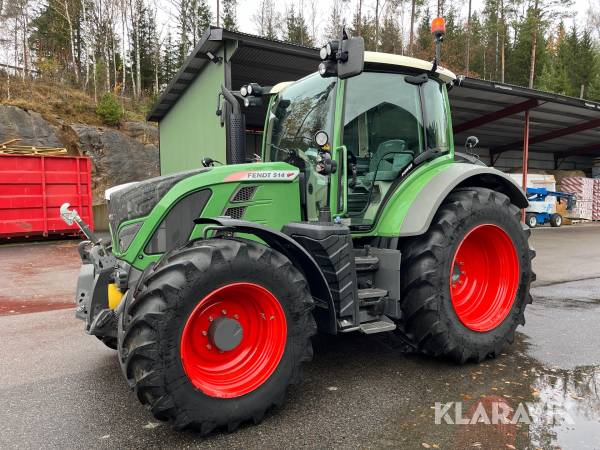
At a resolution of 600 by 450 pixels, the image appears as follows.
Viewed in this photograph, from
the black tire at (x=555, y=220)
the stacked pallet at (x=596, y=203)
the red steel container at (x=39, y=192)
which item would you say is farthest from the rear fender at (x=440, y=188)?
the stacked pallet at (x=596, y=203)

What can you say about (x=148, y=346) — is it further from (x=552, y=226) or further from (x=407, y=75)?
(x=552, y=226)

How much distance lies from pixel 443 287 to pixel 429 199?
0.67 meters

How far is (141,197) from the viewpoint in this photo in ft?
10.5

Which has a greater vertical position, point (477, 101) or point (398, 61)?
point (477, 101)

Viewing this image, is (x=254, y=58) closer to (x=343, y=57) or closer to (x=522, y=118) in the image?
(x=343, y=57)

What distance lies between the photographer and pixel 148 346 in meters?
2.38

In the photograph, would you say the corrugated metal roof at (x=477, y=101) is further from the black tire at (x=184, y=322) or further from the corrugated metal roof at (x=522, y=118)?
the black tire at (x=184, y=322)

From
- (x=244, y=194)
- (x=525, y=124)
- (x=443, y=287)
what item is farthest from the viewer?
(x=525, y=124)

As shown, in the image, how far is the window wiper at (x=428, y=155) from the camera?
12.8 feet

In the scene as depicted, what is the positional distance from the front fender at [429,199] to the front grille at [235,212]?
44.4 inches

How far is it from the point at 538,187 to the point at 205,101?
1493 cm

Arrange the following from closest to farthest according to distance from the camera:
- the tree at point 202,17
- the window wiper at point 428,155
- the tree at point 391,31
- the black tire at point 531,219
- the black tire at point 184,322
→ the black tire at point 184,322 < the window wiper at point 428,155 < the black tire at point 531,219 < the tree at point 202,17 < the tree at point 391,31

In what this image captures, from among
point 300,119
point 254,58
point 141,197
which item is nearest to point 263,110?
point 300,119

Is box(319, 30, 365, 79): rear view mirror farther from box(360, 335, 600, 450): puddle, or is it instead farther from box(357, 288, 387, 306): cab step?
box(360, 335, 600, 450): puddle
